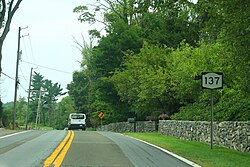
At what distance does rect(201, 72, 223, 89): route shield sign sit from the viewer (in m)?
18.1

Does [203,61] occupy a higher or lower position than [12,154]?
higher

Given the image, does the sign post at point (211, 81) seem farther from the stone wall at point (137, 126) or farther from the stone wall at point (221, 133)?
the stone wall at point (137, 126)

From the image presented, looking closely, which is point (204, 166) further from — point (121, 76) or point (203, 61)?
point (121, 76)

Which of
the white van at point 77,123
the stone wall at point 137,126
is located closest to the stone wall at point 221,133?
the stone wall at point 137,126

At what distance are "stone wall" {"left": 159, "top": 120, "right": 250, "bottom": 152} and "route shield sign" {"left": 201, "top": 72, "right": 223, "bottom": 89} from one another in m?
1.80

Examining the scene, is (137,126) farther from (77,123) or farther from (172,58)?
(172,58)

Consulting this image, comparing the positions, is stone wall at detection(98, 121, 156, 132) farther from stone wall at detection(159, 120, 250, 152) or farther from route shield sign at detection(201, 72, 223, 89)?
route shield sign at detection(201, 72, 223, 89)

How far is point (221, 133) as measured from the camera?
20.6m

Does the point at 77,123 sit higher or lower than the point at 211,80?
lower

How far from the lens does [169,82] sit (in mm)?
36094

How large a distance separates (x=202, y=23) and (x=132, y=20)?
39700 millimetres

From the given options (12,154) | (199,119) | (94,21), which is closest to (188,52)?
(199,119)

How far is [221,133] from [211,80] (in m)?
3.49

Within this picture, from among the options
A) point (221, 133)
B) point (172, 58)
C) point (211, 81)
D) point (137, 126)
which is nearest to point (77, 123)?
point (137, 126)
